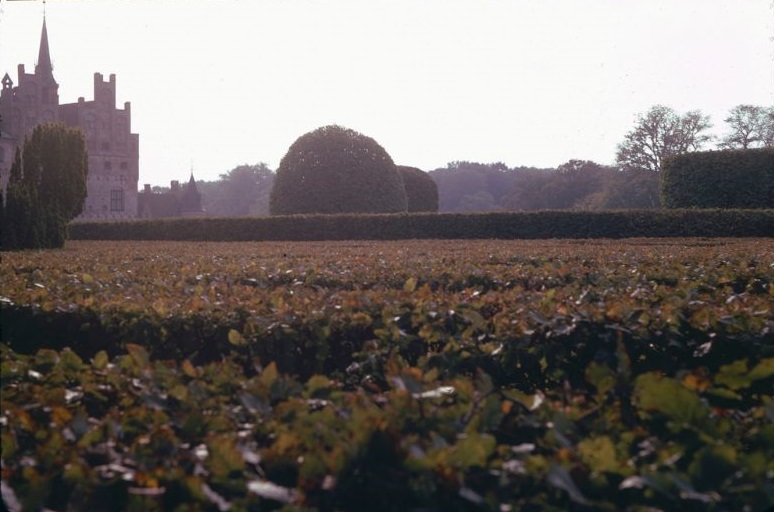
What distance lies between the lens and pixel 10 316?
5.42 m

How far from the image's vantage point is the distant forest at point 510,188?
57.3 metres

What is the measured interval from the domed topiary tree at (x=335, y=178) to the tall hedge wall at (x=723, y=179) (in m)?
14.2

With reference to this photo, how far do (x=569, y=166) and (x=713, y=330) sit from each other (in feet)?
221

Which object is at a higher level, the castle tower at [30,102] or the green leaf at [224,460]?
the castle tower at [30,102]

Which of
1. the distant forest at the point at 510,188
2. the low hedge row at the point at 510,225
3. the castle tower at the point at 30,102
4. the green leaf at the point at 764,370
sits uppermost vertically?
the castle tower at the point at 30,102

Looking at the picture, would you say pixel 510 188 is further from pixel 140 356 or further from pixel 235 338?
pixel 140 356

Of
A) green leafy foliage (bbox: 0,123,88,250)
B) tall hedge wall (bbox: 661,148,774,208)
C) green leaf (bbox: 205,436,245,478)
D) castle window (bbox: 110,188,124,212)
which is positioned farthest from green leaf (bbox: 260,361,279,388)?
castle window (bbox: 110,188,124,212)

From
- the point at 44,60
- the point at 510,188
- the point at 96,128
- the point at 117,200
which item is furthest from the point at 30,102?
the point at 510,188

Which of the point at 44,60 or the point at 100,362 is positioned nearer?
the point at 100,362

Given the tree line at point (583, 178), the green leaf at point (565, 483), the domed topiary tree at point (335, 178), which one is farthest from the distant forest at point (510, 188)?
the green leaf at point (565, 483)

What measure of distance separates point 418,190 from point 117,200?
29.3 metres

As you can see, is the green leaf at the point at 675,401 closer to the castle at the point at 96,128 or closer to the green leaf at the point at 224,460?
the green leaf at the point at 224,460

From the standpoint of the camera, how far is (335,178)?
38969mm

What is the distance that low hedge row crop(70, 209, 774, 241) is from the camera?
26797 mm
